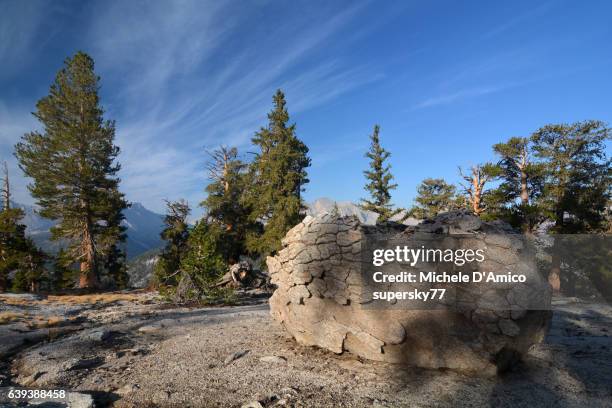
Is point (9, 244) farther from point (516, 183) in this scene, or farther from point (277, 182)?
point (516, 183)

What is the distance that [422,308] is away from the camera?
673cm

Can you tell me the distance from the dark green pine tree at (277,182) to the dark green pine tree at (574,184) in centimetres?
1738

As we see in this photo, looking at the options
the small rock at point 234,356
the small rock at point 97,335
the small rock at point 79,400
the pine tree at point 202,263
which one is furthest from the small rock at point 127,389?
the pine tree at point 202,263

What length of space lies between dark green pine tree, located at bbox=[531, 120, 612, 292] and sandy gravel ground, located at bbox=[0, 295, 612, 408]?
15308 mm

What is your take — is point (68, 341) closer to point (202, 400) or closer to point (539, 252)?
point (202, 400)

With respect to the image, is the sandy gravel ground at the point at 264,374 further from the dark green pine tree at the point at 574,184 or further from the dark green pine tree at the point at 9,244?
the dark green pine tree at the point at 9,244

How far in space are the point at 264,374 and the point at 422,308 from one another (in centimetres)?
341

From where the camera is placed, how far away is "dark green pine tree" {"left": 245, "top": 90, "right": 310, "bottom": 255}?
1008 inches

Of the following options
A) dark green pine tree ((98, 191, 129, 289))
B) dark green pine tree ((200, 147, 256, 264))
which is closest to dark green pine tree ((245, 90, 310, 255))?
dark green pine tree ((200, 147, 256, 264))

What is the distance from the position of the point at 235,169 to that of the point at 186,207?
5.92 metres

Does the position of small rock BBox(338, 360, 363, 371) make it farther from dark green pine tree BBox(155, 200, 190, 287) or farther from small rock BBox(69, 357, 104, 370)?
dark green pine tree BBox(155, 200, 190, 287)

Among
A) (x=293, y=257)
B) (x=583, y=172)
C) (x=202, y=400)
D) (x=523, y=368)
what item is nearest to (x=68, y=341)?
(x=202, y=400)

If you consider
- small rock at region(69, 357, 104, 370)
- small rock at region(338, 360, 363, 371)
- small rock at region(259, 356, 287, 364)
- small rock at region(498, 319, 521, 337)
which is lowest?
small rock at region(338, 360, 363, 371)

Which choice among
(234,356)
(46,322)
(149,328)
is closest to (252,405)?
(234,356)
